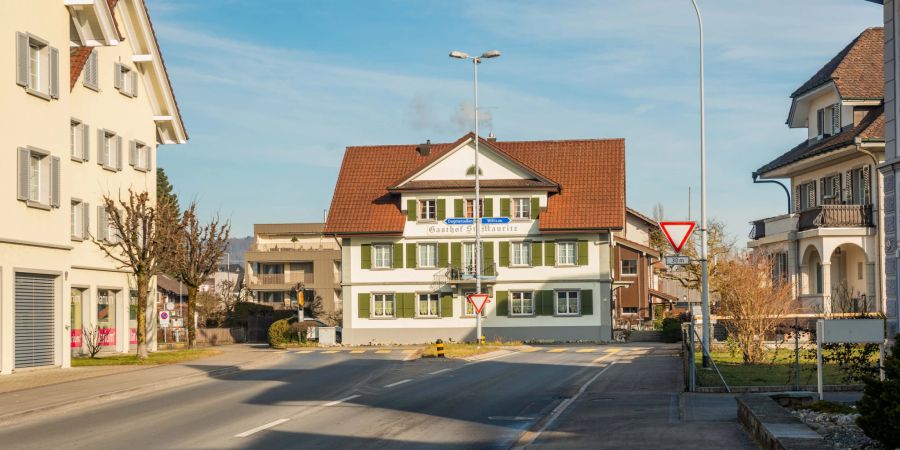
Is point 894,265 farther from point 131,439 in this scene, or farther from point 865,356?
point 131,439

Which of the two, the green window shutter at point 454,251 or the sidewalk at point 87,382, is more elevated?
the green window shutter at point 454,251

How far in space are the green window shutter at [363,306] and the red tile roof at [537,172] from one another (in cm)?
382

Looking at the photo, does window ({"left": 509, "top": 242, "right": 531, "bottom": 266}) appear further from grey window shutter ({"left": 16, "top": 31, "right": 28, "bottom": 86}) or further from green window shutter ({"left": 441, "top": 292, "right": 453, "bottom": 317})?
grey window shutter ({"left": 16, "top": 31, "right": 28, "bottom": 86})

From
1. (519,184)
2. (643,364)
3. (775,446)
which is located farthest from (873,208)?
(775,446)

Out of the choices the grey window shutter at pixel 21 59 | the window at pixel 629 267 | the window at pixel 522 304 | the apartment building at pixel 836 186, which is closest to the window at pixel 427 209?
the window at pixel 522 304

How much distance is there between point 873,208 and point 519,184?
1058 inches

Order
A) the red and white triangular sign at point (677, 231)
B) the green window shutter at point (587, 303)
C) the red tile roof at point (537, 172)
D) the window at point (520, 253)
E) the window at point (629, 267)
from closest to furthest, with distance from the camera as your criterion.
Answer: the red and white triangular sign at point (677, 231)
the green window shutter at point (587, 303)
the red tile roof at point (537, 172)
the window at point (520, 253)
the window at point (629, 267)

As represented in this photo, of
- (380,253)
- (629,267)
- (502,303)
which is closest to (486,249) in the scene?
(502,303)

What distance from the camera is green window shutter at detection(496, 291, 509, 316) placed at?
217 ft

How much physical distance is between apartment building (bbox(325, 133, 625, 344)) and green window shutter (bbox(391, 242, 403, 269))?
6 cm

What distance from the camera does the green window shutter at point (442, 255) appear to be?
67062 millimetres

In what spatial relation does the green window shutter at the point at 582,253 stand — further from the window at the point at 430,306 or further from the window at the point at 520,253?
the window at the point at 430,306

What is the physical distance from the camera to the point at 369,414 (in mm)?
19531

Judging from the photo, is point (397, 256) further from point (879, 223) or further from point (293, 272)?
point (293, 272)
